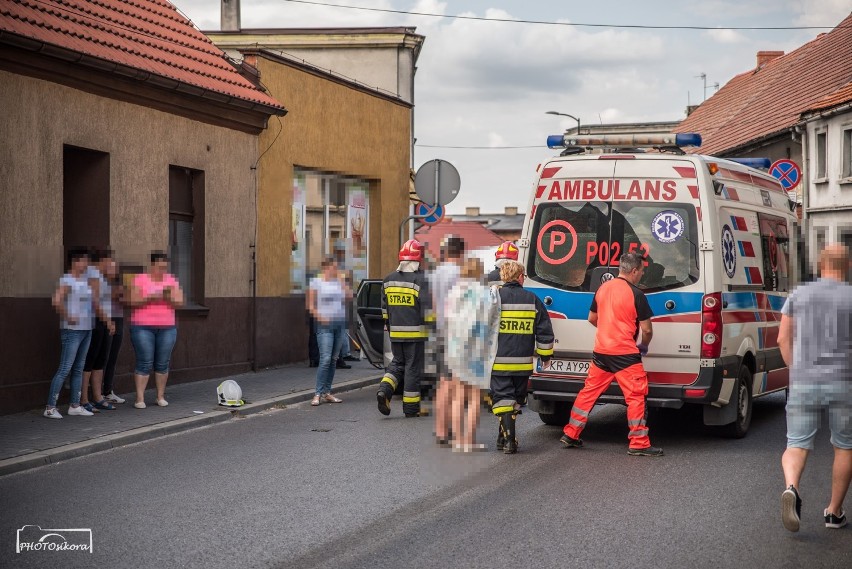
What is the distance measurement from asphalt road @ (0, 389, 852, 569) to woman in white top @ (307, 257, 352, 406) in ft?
7.82

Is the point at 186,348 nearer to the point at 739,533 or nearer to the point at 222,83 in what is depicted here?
the point at 222,83

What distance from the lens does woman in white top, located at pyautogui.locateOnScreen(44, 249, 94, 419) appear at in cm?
1176

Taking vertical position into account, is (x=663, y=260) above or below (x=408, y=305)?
above

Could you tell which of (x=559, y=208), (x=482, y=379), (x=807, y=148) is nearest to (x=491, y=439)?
(x=482, y=379)

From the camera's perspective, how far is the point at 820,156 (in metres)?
33.2

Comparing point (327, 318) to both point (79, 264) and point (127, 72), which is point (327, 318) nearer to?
point (79, 264)

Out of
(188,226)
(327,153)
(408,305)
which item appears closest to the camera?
(408,305)

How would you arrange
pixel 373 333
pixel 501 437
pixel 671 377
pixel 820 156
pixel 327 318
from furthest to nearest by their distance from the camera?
pixel 820 156 → pixel 373 333 → pixel 327 318 → pixel 671 377 → pixel 501 437

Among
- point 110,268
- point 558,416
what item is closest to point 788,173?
point 558,416

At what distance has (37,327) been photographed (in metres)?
12.4

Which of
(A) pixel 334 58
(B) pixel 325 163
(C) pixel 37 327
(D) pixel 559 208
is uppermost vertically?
(A) pixel 334 58

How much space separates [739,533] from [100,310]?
7864 mm

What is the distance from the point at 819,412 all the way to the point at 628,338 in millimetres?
2980

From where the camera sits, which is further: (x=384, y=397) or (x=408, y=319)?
(x=384, y=397)
